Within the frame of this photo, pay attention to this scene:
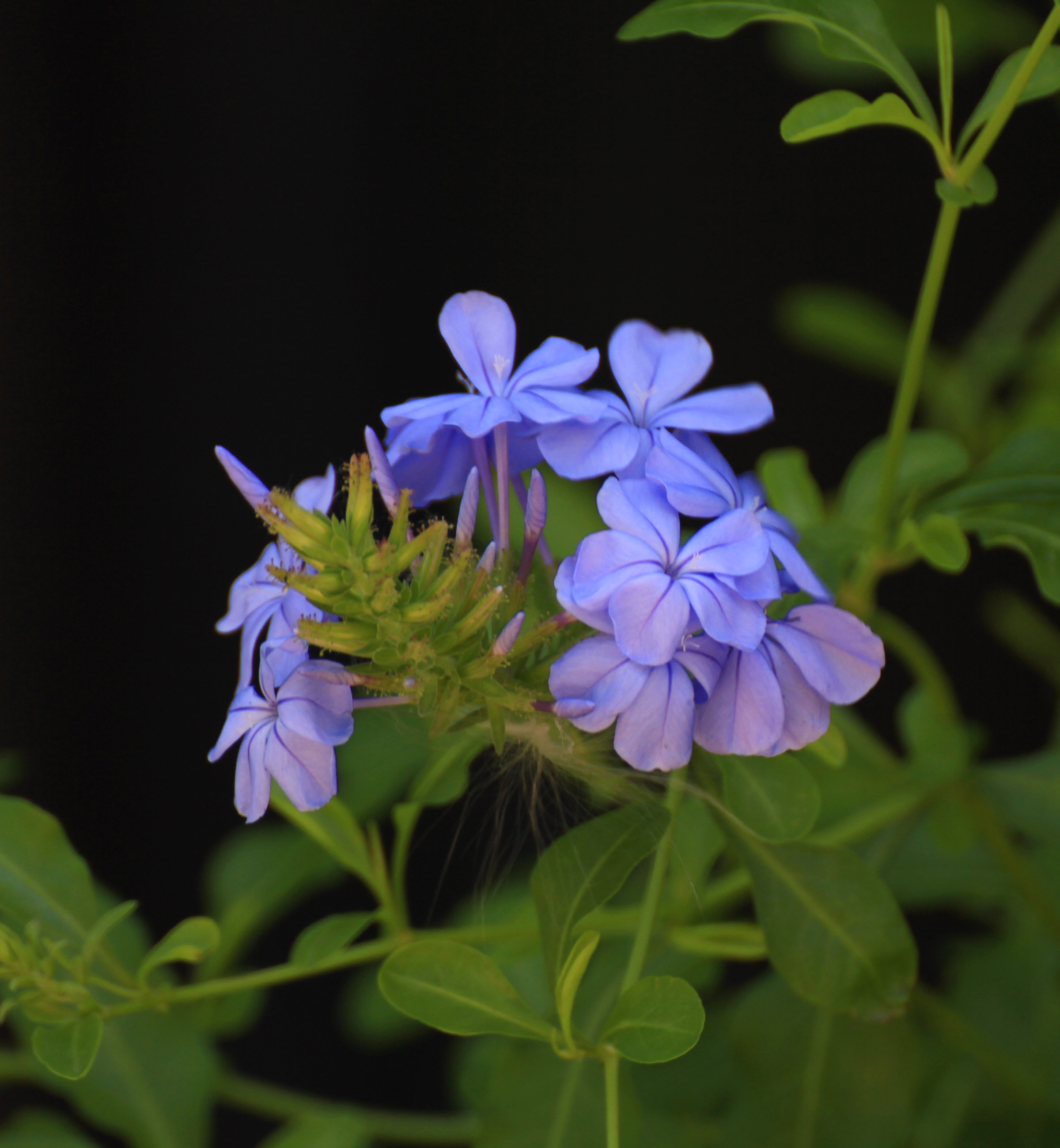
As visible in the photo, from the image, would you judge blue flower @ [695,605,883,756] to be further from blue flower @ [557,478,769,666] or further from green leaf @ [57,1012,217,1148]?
green leaf @ [57,1012,217,1148]

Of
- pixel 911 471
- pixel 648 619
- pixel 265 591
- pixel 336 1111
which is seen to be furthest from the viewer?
pixel 336 1111

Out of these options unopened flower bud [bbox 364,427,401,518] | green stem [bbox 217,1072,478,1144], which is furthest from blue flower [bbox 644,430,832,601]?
green stem [bbox 217,1072,478,1144]

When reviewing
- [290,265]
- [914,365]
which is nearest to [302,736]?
[914,365]

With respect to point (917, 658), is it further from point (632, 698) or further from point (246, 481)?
point (246, 481)

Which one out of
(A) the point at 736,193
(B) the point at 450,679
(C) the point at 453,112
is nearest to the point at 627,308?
(A) the point at 736,193

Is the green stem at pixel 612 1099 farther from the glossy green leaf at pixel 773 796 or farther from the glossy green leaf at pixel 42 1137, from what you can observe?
the glossy green leaf at pixel 42 1137

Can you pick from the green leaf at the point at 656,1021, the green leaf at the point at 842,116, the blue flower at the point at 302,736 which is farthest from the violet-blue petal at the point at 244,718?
the green leaf at the point at 842,116

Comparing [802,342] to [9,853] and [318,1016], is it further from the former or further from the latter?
[9,853]
